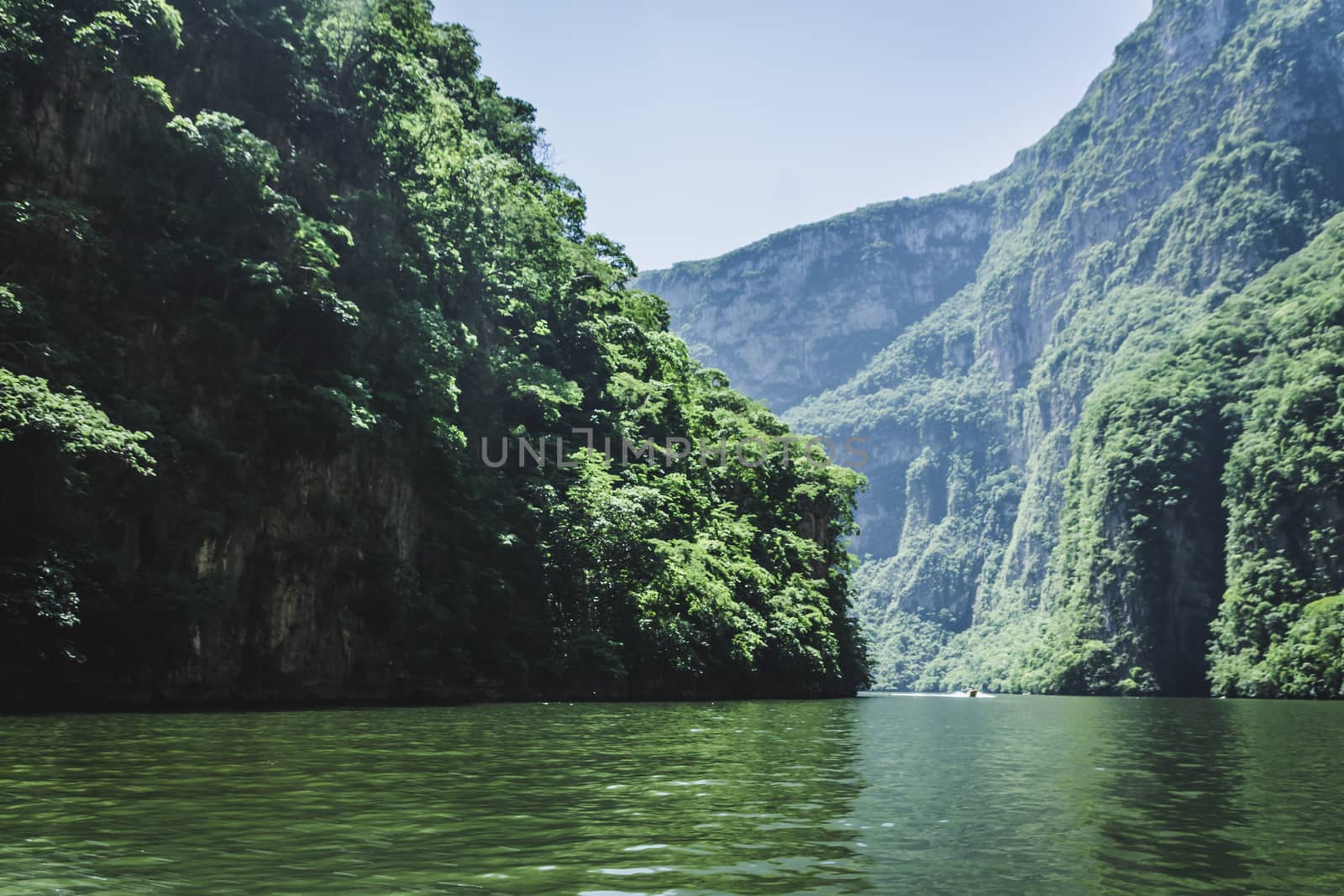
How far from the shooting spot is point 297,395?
31969mm

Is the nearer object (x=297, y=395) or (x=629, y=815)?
(x=629, y=815)

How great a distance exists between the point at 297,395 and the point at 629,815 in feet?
82.1

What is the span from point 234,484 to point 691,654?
20.1 metres

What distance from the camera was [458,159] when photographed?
3966cm

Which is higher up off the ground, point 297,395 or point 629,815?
point 297,395

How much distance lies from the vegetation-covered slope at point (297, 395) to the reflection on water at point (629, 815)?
8.05 meters

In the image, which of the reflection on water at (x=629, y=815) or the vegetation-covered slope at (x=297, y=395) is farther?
the vegetation-covered slope at (x=297, y=395)

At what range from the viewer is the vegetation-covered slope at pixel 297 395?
2592cm

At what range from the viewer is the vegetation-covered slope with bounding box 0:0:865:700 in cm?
2592

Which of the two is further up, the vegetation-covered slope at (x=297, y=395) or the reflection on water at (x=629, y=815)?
the vegetation-covered slope at (x=297, y=395)

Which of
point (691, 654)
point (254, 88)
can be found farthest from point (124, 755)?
point (691, 654)

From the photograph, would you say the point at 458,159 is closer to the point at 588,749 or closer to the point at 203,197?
the point at 203,197

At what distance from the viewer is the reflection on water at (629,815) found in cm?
702

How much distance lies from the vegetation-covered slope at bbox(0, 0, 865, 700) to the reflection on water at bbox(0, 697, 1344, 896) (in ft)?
26.4
